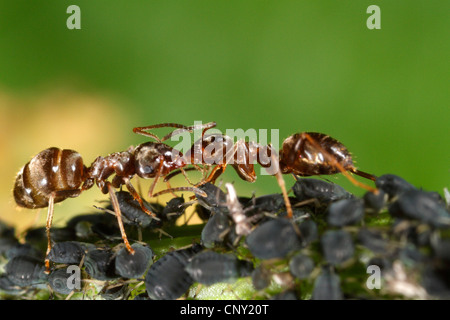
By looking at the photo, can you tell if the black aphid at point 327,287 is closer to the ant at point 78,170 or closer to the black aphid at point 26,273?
the black aphid at point 26,273

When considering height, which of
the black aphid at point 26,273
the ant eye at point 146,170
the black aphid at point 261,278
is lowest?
the black aphid at point 26,273

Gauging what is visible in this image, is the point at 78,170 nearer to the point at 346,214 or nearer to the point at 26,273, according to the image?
the point at 26,273

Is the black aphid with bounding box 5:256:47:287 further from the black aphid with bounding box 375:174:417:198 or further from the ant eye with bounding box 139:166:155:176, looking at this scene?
the black aphid with bounding box 375:174:417:198

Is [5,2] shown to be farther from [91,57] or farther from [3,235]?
[3,235]

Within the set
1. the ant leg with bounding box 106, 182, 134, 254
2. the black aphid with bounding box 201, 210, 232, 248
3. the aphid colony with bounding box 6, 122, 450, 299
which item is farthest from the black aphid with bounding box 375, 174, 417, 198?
the ant leg with bounding box 106, 182, 134, 254

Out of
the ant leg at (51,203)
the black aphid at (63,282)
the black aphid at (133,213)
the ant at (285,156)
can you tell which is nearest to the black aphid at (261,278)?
the black aphid at (133,213)

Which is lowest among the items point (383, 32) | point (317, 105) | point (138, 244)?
point (138, 244)
